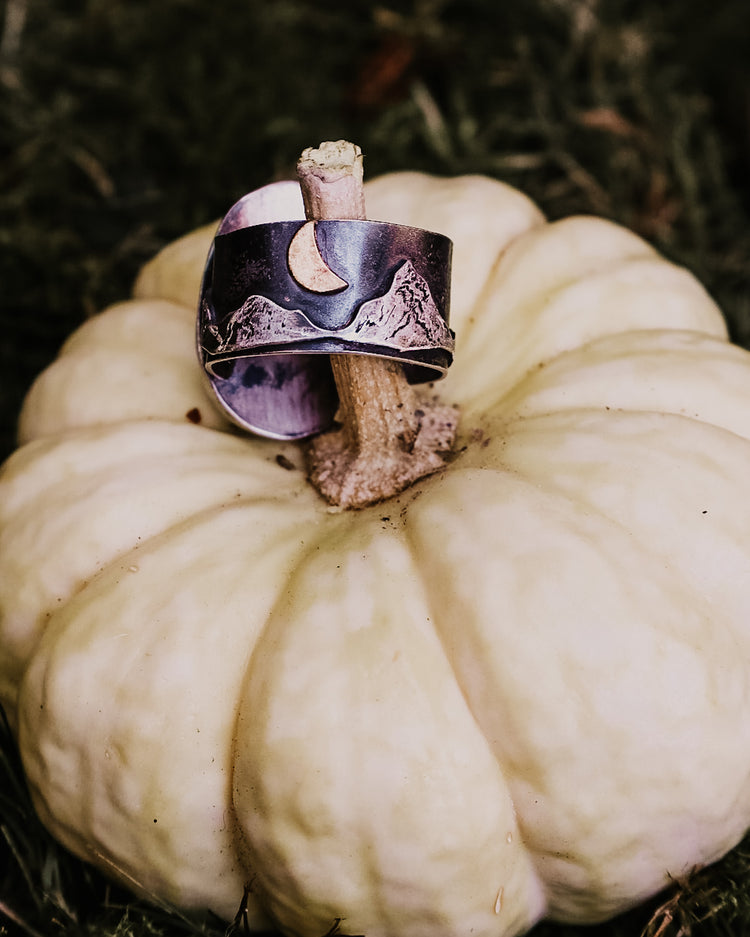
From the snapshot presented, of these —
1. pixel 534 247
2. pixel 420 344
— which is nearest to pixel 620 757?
pixel 420 344

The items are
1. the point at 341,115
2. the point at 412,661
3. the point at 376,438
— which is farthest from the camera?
the point at 341,115

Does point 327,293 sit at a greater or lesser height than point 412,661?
greater

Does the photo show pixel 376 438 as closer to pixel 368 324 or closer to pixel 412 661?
pixel 368 324

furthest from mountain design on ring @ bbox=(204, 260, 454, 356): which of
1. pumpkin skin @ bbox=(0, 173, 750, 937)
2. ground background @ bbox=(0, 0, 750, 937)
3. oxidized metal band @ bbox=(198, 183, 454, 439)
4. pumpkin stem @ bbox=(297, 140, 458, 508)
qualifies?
ground background @ bbox=(0, 0, 750, 937)

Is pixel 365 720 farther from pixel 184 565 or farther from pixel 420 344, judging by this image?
pixel 420 344

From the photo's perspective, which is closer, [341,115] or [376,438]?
[376,438]

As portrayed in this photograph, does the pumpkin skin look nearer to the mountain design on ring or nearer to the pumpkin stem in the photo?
the pumpkin stem

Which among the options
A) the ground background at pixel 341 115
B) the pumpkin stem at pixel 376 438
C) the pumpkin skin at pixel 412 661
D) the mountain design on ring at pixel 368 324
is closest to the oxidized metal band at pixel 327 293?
the mountain design on ring at pixel 368 324

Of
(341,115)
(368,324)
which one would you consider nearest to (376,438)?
(368,324)
